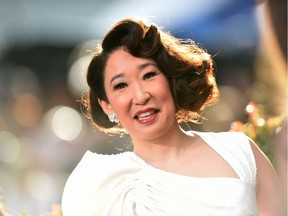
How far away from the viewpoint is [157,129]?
217cm

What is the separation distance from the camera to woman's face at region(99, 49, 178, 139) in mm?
2140

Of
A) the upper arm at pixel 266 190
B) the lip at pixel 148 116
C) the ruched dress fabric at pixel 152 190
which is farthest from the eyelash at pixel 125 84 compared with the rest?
the upper arm at pixel 266 190

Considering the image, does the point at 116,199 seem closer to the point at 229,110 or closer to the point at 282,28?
the point at 282,28

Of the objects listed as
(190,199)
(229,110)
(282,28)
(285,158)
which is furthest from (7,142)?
(190,199)

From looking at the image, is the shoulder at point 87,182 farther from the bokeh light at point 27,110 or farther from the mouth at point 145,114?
the bokeh light at point 27,110

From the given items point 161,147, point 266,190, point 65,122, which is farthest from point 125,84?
point 65,122

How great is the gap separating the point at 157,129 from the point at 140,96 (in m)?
0.14

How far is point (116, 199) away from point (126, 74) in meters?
0.42

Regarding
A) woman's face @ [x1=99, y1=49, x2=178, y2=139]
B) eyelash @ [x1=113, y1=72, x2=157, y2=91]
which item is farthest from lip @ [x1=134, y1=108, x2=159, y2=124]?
eyelash @ [x1=113, y1=72, x2=157, y2=91]

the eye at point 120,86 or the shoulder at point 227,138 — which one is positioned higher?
the eye at point 120,86

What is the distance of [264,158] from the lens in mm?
2283

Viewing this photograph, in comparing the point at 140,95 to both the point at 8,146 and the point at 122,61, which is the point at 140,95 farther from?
the point at 8,146

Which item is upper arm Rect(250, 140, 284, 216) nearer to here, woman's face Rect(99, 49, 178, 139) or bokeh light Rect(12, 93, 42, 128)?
woman's face Rect(99, 49, 178, 139)

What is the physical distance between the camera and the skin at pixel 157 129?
7.06ft
